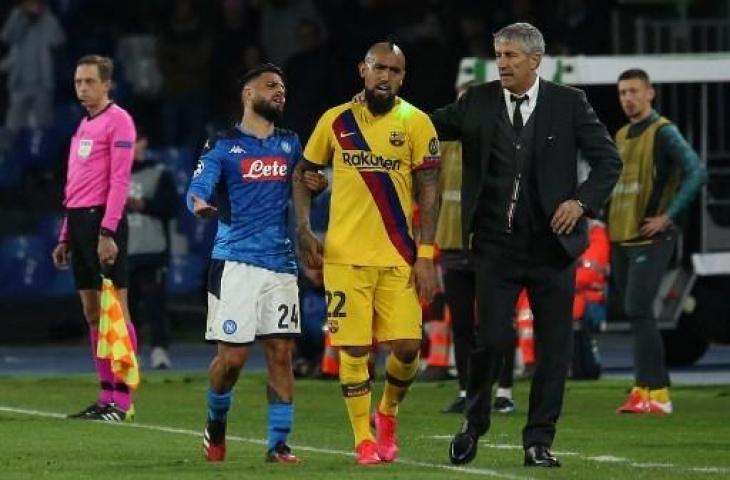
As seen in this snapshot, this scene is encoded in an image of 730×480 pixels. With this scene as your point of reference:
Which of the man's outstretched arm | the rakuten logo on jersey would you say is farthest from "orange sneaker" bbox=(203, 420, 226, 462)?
the rakuten logo on jersey

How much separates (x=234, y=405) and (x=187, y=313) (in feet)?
30.4

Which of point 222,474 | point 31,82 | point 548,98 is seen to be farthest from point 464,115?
point 31,82

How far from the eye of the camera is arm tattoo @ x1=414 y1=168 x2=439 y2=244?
13.7m

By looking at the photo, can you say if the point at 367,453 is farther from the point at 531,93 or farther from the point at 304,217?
the point at 531,93

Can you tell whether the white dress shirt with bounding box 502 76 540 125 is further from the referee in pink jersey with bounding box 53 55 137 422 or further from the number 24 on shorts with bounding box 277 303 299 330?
the referee in pink jersey with bounding box 53 55 137 422

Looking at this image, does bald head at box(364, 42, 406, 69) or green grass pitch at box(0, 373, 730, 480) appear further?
bald head at box(364, 42, 406, 69)

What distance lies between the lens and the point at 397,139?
1372cm

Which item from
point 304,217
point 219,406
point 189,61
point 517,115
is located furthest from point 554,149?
point 189,61

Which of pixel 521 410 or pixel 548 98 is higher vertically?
pixel 548 98

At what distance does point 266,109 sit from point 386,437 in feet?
5.74

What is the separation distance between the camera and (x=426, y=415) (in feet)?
57.6

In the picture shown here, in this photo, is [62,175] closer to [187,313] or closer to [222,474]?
[187,313]

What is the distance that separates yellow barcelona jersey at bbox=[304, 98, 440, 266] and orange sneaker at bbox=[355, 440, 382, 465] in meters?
0.89

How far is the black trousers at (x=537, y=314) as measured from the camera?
13.5m
